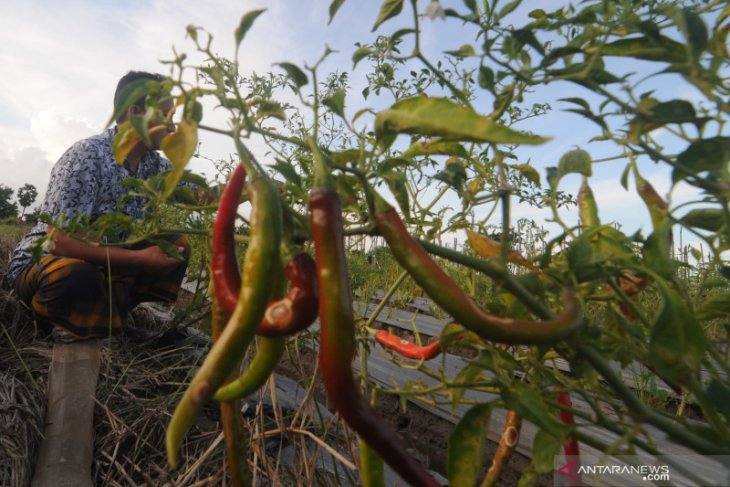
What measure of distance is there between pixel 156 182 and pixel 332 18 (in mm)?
385

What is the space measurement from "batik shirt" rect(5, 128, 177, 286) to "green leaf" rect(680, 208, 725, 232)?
1858 millimetres

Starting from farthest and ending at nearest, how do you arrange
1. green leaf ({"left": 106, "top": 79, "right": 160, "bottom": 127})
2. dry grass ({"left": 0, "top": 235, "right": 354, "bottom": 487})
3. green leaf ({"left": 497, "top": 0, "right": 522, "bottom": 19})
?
dry grass ({"left": 0, "top": 235, "right": 354, "bottom": 487}) → green leaf ({"left": 497, "top": 0, "right": 522, "bottom": 19}) → green leaf ({"left": 106, "top": 79, "right": 160, "bottom": 127})

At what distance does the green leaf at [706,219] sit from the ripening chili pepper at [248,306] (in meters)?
0.41

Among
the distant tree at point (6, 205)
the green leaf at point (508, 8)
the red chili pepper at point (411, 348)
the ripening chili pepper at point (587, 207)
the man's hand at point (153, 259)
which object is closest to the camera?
the green leaf at point (508, 8)

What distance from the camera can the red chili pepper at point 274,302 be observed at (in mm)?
425

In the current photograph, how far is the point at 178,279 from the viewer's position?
88.7 inches

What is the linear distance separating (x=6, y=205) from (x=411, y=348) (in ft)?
90.4

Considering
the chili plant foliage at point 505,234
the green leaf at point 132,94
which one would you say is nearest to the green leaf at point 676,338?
the chili plant foliage at point 505,234

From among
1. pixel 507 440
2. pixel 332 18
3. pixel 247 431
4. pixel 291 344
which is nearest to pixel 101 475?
pixel 247 431

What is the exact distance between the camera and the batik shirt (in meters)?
2.00

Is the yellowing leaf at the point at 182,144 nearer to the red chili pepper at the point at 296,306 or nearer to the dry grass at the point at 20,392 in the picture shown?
the red chili pepper at the point at 296,306

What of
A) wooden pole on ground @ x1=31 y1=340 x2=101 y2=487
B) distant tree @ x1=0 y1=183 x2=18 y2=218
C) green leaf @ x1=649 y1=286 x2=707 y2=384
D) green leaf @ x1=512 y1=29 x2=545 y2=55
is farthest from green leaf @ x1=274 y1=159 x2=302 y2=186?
distant tree @ x1=0 y1=183 x2=18 y2=218

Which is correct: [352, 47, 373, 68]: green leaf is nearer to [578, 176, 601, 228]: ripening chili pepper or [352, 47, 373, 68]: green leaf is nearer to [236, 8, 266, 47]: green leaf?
[236, 8, 266, 47]: green leaf

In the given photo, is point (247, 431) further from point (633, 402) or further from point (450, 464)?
point (633, 402)
